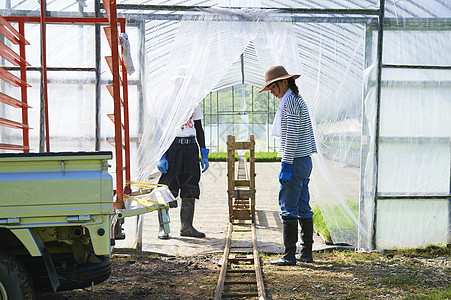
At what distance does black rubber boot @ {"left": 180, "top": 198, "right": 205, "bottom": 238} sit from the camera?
561cm

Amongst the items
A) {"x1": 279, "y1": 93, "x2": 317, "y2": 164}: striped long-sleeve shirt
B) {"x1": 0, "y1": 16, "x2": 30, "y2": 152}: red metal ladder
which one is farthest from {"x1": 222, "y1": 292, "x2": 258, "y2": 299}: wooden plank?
{"x1": 0, "y1": 16, "x2": 30, "y2": 152}: red metal ladder

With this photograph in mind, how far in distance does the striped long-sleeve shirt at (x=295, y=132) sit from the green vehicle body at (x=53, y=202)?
2.10 meters

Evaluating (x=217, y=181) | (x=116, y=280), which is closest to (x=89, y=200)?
(x=116, y=280)

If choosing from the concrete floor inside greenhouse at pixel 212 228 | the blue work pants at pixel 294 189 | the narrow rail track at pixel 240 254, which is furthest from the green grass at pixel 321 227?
the blue work pants at pixel 294 189

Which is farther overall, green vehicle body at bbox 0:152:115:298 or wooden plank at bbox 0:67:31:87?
wooden plank at bbox 0:67:31:87

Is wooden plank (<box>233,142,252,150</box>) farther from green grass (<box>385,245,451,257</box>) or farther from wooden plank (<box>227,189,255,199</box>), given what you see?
green grass (<box>385,245,451,257</box>)

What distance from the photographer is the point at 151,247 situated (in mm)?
5168

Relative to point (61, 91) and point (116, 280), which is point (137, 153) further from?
point (116, 280)

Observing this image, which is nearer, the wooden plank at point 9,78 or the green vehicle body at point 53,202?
the green vehicle body at point 53,202

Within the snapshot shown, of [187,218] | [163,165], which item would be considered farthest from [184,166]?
[187,218]

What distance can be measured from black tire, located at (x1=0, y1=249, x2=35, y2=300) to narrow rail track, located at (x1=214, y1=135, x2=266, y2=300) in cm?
132

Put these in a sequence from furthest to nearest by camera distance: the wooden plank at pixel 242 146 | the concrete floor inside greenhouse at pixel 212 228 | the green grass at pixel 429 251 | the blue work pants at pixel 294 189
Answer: the wooden plank at pixel 242 146, the concrete floor inside greenhouse at pixel 212 228, the green grass at pixel 429 251, the blue work pants at pixel 294 189

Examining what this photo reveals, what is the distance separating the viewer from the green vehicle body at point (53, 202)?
249cm

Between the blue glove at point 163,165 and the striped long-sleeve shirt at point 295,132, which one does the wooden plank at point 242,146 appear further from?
the striped long-sleeve shirt at point 295,132
